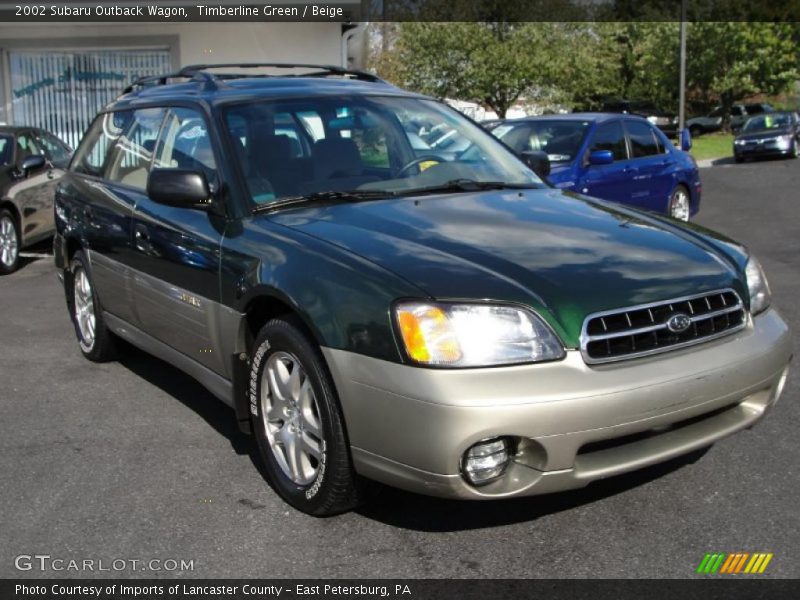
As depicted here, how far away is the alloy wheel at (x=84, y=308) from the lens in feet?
19.5

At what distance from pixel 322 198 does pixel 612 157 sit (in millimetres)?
6497

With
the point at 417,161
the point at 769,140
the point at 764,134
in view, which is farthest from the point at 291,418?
the point at 764,134

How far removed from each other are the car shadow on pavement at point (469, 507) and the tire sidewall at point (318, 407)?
0.68 feet

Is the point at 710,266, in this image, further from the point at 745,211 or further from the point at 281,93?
the point at 745,211

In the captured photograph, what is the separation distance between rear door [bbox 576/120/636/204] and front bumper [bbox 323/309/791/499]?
6.59 meters

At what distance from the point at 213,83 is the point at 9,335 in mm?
3324

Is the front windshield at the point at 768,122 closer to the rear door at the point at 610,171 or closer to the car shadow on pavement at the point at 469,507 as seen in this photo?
the rear door at the point at 610,171

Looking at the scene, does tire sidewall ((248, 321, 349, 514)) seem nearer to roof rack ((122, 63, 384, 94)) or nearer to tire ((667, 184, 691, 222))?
roof rack ((122, 63, 384, 94))

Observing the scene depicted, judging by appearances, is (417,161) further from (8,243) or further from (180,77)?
(8,243)

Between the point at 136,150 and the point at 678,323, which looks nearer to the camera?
the point at 678,323

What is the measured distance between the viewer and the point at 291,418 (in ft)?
12.2

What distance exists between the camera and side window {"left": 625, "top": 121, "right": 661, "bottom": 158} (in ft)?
36.0
